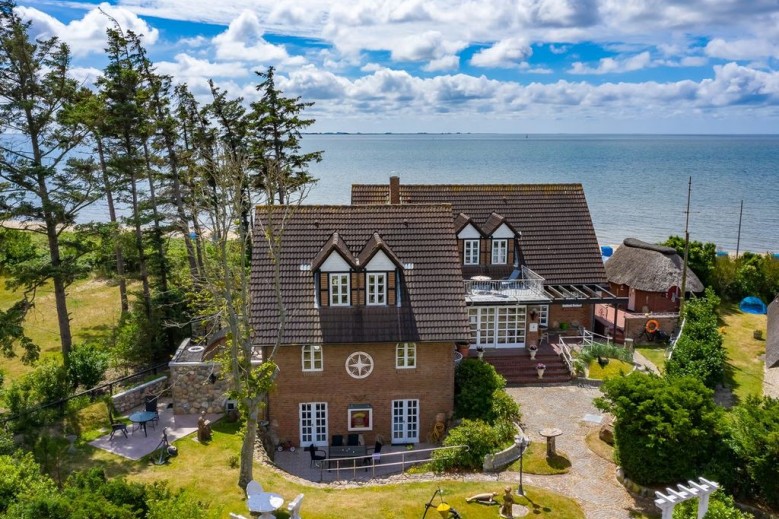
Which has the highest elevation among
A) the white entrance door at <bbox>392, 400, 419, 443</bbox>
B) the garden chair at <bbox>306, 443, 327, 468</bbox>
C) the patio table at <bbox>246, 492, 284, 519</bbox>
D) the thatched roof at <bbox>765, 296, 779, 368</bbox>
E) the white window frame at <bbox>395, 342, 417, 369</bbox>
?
the white window frame at <bbox>395, 342, 417, 369</bbox>

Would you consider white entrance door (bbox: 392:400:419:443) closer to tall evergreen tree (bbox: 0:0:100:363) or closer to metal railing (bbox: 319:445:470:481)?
metal railing (bbox: 319:445:470:481)

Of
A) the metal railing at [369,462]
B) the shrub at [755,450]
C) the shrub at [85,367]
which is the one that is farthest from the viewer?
the shrub at [85,367]

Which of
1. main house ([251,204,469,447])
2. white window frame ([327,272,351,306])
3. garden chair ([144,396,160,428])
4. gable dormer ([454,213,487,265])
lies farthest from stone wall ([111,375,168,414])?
gable dormer ([454,213,487,265])

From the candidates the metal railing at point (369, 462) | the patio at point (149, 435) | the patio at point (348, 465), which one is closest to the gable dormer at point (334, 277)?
the patio at point (348, 465)

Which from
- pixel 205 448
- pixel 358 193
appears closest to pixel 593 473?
A: pixel 205 448

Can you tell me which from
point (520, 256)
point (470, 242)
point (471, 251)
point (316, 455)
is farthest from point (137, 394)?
point (520, 256)

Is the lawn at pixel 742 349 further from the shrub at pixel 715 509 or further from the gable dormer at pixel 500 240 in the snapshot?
the gable dormer at pixel 500 240

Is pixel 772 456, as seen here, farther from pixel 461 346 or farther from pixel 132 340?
pixel 132 340
